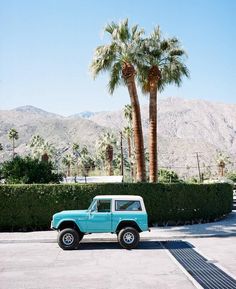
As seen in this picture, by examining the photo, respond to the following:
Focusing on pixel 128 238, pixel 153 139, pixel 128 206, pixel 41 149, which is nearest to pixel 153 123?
pixel 153 139

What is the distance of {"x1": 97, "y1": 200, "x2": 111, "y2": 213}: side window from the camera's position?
16.1 metres

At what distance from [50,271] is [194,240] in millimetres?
8095

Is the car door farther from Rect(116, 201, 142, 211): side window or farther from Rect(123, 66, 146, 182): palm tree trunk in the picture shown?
Rect(123, 66, 146, 182): palm tree trunk

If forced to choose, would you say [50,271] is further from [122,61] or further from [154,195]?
[122,61]

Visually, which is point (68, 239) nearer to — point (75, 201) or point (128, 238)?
point (128, 238)

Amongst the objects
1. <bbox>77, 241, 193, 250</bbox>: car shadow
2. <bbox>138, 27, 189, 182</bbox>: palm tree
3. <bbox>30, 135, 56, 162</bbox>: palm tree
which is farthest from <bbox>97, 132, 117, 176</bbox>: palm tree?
<bbox>77, 241, 193, 250</bbox>: car shadow

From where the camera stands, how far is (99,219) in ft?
52.5

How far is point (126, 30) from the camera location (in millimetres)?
25891

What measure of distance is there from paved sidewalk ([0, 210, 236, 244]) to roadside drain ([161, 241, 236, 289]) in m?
2.10

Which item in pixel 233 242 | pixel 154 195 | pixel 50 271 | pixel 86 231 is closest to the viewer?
pixel 50 271

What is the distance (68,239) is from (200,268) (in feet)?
18.2

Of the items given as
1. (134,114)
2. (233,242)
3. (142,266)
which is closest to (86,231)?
(142,266)

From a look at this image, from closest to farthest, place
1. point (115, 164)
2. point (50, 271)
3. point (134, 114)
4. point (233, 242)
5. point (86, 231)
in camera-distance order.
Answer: point (50, 271)
point (86, 231)
point (233, 242)
point (134, 114)
point (115, 164)

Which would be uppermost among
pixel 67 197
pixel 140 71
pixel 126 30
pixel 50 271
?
pixel 126 30
